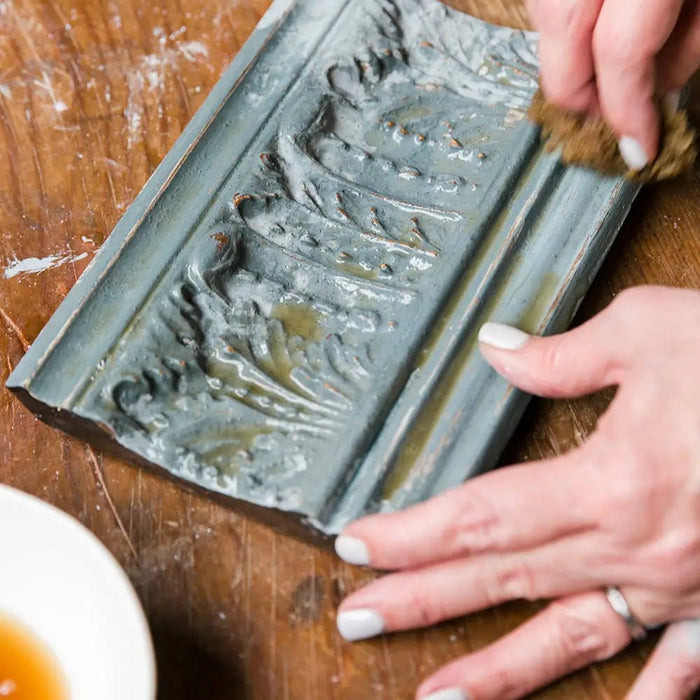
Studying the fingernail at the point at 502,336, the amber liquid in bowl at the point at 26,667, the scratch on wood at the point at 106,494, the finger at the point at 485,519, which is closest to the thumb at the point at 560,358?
the fingernail at the point at 502,336

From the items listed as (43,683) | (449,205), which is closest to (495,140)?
(449,205)

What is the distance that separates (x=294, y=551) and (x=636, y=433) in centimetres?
39

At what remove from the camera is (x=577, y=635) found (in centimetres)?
90

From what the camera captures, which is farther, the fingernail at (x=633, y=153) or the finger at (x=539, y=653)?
the fingernail at (x=633, y=153)

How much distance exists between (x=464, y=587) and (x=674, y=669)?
22 cm

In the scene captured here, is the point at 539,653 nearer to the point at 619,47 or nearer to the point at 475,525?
the point at 475,525

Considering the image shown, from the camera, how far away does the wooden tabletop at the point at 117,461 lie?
94 cm

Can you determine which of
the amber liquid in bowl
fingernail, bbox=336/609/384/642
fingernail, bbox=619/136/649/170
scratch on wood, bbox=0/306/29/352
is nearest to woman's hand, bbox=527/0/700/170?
fingernail, bbox=619/136/649/170

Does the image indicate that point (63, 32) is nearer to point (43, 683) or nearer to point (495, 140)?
point (495, 140)

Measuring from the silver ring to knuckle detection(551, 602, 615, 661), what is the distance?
0.08 feet

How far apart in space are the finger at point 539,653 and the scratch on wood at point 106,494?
1.18 ft

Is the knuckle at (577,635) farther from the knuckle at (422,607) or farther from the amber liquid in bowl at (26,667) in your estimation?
the amber liquid in bowl at (26,667)

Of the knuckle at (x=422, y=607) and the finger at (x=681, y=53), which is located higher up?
the finger at (x=681, y=53)

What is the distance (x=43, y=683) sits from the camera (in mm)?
917
